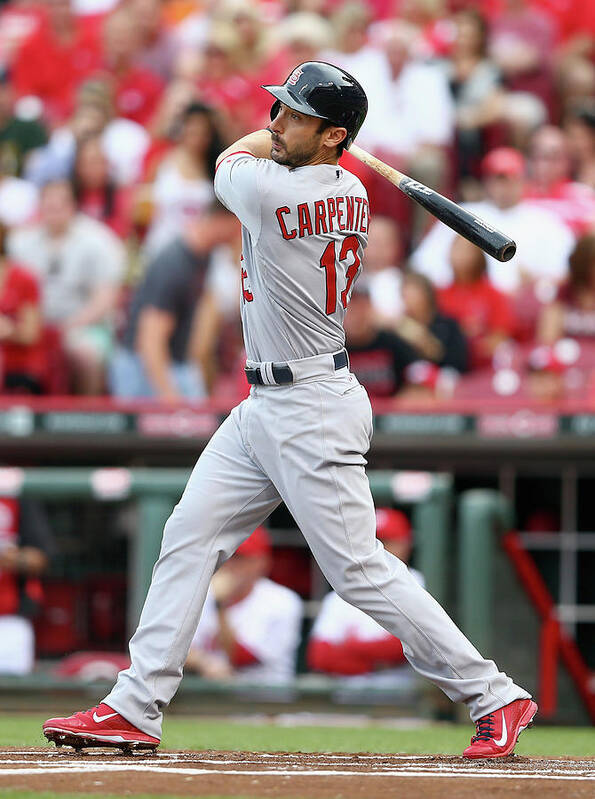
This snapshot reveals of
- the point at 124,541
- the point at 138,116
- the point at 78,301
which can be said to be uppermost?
the point at 138,116

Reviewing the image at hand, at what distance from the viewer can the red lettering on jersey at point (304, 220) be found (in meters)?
3.55

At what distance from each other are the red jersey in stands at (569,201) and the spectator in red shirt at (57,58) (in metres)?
3.60

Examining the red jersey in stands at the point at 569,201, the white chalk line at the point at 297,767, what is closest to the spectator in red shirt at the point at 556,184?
the red jersey in stands at the point at 569,201

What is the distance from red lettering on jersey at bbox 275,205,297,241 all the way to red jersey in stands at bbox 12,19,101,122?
7528 mm

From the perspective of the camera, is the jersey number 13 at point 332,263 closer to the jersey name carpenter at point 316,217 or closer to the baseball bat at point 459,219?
the jersey name carpenter at point 316,217

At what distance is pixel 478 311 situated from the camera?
8234mm

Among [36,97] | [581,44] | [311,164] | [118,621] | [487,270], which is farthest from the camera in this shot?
[36,97]

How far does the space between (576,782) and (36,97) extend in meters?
8.42

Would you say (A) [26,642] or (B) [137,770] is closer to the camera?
(B) [137,770]

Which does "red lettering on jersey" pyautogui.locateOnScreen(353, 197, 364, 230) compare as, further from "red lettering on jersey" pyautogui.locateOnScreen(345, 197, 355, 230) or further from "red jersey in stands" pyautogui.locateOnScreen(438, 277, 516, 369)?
"red jersey in stands" pyautogui.locateOnScreen(438, 277, 516, 369)

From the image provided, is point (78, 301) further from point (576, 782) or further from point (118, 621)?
point (576, 782)

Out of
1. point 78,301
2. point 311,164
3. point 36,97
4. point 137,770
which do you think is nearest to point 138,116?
point 36,97

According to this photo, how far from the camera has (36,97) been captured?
10680 millimetres

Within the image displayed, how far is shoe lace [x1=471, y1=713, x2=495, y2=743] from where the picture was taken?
3.65m
